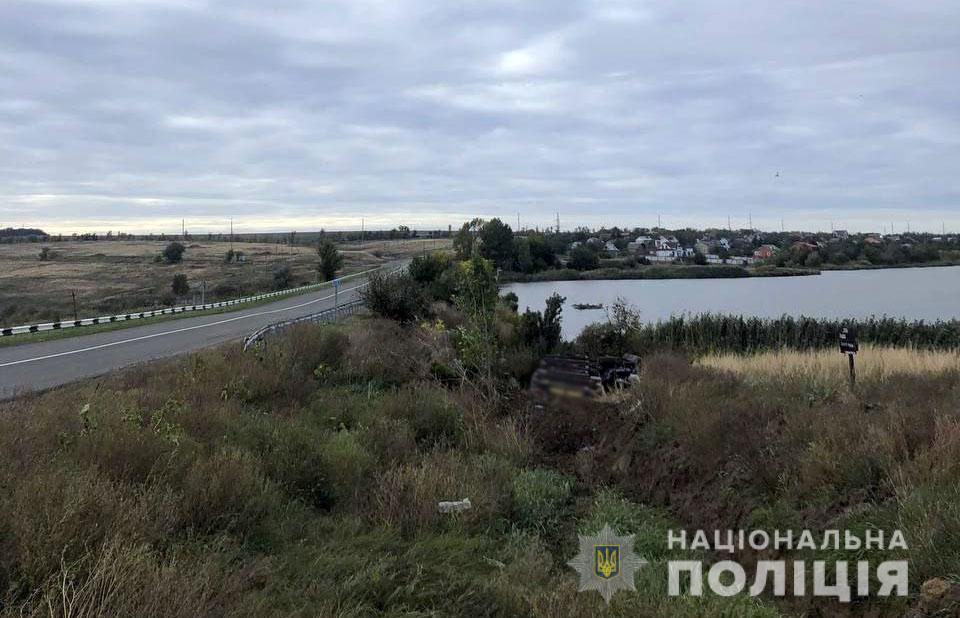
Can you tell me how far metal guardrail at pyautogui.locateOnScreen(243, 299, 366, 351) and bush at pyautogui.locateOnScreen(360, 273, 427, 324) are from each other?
5.29 ft

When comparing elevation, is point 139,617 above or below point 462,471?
above

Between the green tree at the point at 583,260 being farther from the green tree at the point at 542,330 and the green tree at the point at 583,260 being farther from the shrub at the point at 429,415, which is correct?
the shrub at the point at 429,415

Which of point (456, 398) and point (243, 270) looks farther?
point (243, 270)

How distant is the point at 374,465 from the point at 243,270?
76.6m

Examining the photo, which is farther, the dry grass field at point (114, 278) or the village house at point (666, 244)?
the village house at point (666, 244)

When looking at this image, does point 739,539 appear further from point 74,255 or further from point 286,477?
point 74,255

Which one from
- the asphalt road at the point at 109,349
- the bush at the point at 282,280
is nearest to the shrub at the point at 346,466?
the asphalt road at the point at 109,349

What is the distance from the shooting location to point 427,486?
23.5 feet

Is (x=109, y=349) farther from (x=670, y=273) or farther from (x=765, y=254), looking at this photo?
(x=765, y=254)

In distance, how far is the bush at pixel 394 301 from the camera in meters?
24.8

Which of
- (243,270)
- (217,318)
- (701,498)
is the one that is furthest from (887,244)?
(701,498)

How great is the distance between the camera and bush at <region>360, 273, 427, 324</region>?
81.3 feet

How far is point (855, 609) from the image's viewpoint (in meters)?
5.27

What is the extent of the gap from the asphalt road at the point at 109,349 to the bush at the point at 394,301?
487 cm
